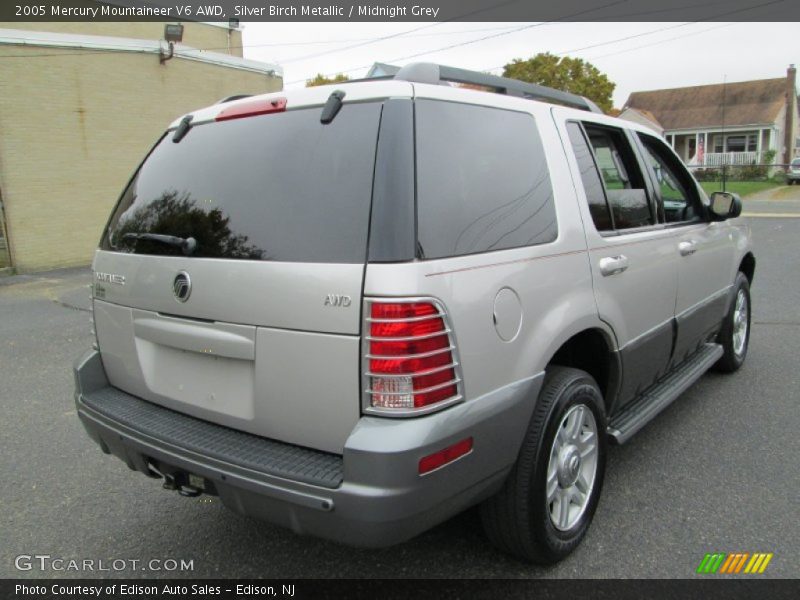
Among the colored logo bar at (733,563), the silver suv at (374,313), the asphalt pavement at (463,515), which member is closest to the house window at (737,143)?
the asphalt pavement at (463,515)

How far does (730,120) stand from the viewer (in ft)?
145

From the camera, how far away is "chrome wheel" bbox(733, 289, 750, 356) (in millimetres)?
5071

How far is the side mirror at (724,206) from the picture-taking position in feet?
14.2

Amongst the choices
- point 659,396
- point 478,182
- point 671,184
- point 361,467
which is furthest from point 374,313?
point 671,184

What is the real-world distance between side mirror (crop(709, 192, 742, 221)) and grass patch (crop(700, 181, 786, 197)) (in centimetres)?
2832

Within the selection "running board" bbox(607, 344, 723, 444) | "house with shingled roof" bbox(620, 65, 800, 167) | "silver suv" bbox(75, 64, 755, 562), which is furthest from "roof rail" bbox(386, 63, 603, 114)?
"house with shingled roof" bbox(620, 65, 800, 167)

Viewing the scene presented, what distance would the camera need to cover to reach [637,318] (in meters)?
3.26

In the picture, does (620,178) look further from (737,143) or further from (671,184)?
(737,143)

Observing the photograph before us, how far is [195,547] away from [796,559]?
2.65 meters

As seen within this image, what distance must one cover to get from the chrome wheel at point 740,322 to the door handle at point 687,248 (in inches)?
50.8

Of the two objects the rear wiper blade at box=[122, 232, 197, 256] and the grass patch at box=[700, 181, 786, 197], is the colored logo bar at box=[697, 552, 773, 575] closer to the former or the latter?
the rear wiper blade at box=[122, 232, 197, 256]

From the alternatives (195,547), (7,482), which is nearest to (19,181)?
(7,482)

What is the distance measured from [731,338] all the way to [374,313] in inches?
156

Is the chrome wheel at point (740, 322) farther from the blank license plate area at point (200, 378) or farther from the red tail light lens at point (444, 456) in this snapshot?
the blank license plate area at point (200, 378)
